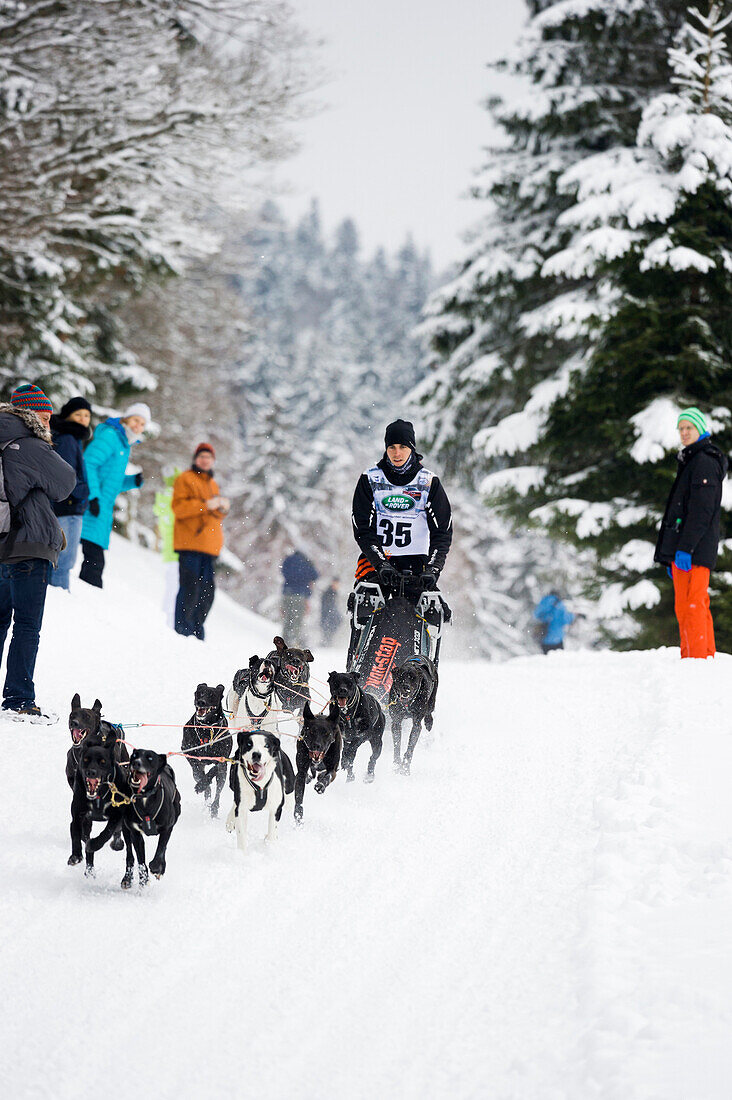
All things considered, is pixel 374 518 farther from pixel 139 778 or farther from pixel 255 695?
pixel 139 778

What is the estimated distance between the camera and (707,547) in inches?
330

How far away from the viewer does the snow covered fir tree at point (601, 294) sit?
39.6 ft

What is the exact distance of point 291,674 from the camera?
18.5 feet

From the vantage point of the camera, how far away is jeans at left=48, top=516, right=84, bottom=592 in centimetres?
911

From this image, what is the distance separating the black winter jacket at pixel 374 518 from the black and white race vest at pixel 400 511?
0.03 meters

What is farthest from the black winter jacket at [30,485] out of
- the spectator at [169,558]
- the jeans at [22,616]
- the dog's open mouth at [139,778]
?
the spectator at [169,558]

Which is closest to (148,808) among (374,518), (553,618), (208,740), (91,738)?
(91,738)

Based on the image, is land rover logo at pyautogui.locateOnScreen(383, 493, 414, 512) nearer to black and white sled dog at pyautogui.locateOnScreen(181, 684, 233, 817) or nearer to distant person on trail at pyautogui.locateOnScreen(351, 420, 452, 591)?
distant person on trail at pyautogui.locateOnScreen(351, 420, 452, 591)

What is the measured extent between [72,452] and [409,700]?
14.6ft

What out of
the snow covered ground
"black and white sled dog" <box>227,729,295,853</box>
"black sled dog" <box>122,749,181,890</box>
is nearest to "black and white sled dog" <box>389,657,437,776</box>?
the snow covered ground

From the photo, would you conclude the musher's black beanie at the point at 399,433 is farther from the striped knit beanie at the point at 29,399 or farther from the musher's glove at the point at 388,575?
the striped knit beanie at the point at 29,399

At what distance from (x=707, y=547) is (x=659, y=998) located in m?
5.95

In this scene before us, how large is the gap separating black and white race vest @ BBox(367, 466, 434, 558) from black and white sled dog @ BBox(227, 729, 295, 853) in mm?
2850

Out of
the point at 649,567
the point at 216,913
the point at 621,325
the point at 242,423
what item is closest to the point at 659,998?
the point at 216,913
